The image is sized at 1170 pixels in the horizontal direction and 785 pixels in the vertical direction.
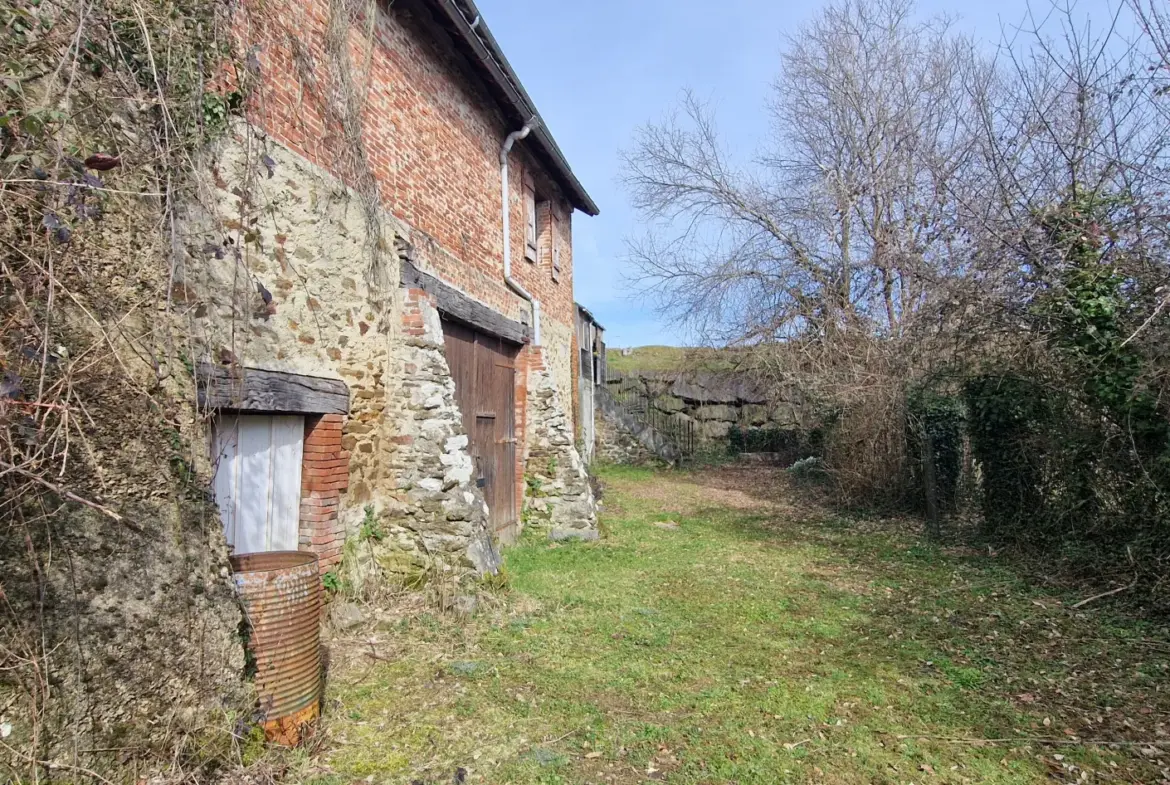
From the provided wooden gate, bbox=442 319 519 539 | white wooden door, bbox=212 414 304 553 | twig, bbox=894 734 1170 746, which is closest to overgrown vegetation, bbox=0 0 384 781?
white wooden door, bbox=212 414 304 553

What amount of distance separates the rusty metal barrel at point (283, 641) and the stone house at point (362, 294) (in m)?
0.96

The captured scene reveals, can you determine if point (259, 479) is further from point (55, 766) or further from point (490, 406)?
point (490, 406)

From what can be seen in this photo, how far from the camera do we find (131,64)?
10.3 ft

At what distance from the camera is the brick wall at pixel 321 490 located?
5.30 meters

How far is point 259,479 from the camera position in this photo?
4.89 metres

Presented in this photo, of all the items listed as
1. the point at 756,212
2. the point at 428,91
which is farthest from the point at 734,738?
the point at 756,212

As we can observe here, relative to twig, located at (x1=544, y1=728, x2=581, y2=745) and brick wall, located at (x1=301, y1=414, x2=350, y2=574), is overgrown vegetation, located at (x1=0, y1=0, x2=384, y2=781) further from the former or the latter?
brick wall, located at (x1=301, y1=414, x2=350, y2=574)

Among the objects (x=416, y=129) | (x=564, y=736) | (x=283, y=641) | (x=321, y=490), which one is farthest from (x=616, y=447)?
(x=283, y=641)

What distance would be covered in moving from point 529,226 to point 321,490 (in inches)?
259

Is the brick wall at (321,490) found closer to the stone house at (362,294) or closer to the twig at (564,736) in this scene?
the stone house at (362,294)

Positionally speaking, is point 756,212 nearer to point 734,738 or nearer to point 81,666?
point 734,738

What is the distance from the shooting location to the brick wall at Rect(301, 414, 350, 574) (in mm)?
5301

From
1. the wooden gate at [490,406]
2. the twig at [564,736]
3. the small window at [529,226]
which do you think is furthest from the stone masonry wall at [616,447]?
the twig at [564,736]

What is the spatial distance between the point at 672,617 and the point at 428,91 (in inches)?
239
